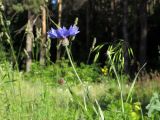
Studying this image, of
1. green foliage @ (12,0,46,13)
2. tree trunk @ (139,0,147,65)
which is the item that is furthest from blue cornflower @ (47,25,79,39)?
tree trunk @ (139,0,147,65)

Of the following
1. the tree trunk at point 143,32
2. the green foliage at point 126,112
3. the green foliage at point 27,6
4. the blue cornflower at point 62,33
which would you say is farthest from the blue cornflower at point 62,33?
the tree trunk at point 143,32

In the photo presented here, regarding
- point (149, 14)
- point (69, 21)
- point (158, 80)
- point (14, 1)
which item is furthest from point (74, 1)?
point (158, 80)

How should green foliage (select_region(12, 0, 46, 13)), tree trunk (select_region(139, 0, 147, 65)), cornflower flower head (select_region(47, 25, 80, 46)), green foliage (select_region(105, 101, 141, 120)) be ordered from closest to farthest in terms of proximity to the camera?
cornflower flower head (select_region(47, 25, 80, 46)) < green foliage (select_region(105, 101, 141, 120)) < green foliage (select_region(12, 0, 46, 13)) < tree trunk (select_region(139, 0, 147, 65))

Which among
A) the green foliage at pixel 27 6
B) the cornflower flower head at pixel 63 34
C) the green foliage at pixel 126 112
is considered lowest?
the green foliage at pixel 27 6

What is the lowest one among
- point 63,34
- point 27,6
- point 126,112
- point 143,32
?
point 143,32

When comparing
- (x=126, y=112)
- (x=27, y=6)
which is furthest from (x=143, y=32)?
(x=126, y=112)

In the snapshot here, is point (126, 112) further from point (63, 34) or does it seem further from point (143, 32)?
point (143, 32)

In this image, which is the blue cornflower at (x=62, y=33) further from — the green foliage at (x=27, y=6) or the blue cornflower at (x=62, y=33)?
the green foliage at (x=27, y=6)

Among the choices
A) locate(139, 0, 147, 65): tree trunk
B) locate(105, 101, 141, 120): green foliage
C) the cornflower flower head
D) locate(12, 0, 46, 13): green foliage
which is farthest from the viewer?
locate(139, 0, 147, 65): tree trunk

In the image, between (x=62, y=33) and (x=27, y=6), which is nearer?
(x=62, y=33)

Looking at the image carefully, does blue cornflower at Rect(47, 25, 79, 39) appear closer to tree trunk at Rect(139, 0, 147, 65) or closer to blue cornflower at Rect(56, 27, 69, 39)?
blue cornflower at Rect(56, 27, 69, 39)

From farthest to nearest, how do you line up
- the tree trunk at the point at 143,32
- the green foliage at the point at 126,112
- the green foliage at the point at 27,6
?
the tree trunk at the point at 143,32
the green foliage at the point at 27,6
the green foliage at the point at 126,112

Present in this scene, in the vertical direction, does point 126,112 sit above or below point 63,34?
below

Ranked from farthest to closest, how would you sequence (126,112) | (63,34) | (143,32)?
(143,32)
(126,112)
(63,34)
